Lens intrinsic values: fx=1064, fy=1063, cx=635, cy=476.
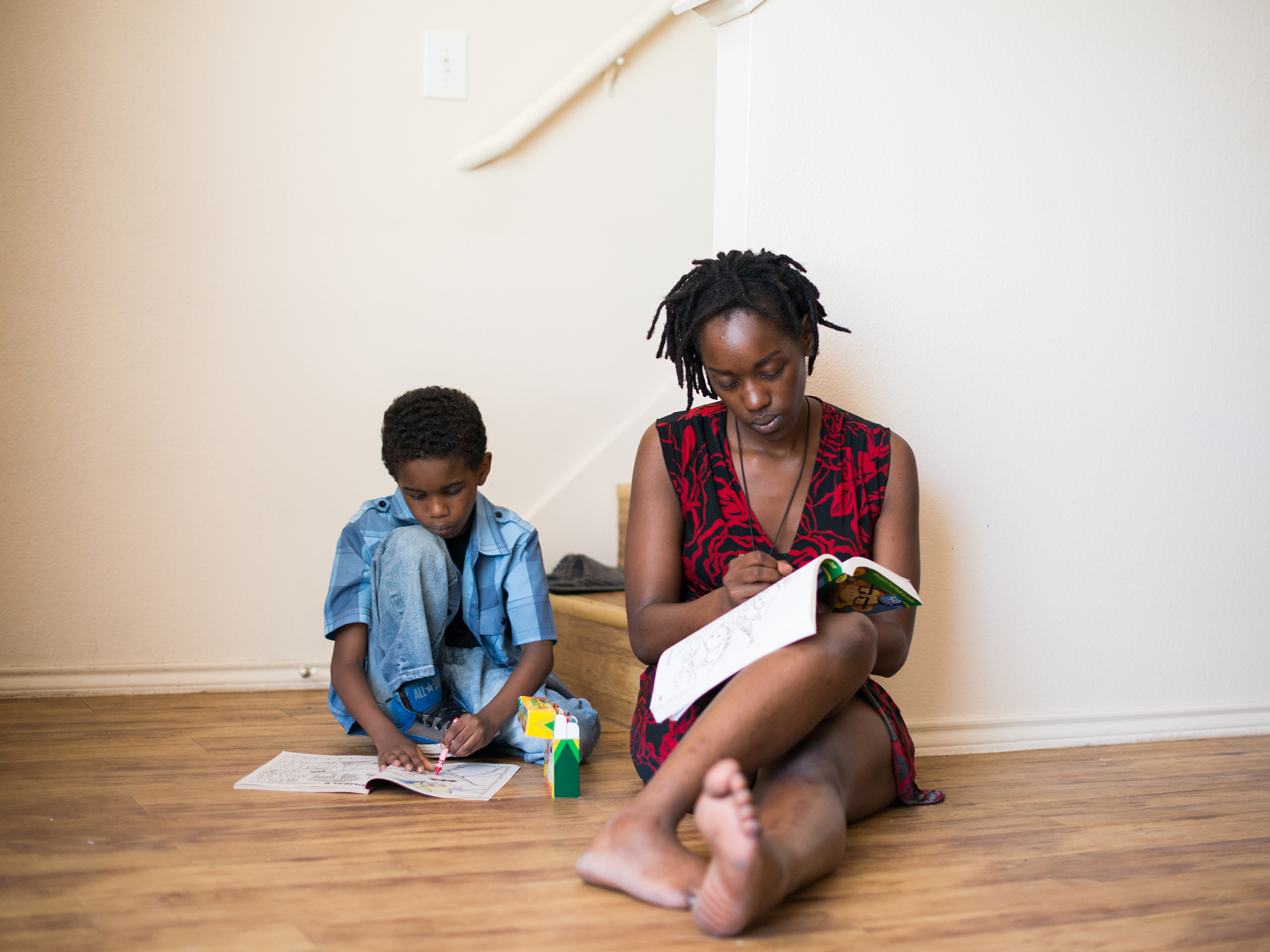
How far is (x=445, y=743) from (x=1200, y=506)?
4.71 ft

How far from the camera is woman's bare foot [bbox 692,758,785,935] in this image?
959 mm

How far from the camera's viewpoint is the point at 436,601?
5.87 feet

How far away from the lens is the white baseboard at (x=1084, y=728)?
1870 millimetres

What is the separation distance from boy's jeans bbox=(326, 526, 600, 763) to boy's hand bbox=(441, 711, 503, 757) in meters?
0.09

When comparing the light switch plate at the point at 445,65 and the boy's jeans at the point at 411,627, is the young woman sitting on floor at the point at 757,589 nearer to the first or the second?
the boy's jeans at the point at 411,627

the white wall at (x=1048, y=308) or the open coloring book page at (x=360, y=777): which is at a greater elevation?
the white wall at (x=1048, y=308)

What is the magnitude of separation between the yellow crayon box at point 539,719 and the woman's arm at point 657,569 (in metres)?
0.19

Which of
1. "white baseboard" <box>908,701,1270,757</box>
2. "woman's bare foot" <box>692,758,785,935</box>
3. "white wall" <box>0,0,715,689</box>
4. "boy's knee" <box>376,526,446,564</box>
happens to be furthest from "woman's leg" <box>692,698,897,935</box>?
"white wall" <box>0,0,715,689</box>

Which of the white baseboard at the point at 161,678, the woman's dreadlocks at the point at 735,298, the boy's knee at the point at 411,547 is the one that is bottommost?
the white baseboard at the point at 161,678

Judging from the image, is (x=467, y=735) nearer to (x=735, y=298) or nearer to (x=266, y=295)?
(x=735, y=298)

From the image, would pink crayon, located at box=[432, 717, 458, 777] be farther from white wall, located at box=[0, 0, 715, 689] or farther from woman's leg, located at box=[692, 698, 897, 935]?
white wall, located at box=[0, 0, 715, 689]

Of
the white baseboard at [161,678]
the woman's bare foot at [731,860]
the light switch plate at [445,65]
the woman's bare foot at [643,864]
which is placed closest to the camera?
the woman's bare foot at [731,860]

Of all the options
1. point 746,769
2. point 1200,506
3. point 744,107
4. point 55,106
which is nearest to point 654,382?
point 744,107

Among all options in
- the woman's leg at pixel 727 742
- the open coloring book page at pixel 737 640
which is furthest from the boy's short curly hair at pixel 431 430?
the woman's leg at pixel 727 742
